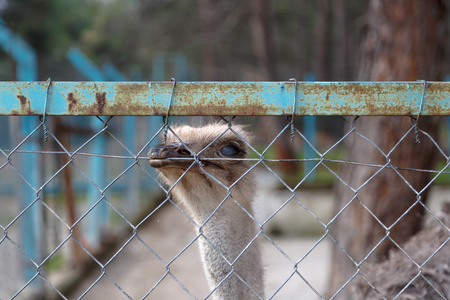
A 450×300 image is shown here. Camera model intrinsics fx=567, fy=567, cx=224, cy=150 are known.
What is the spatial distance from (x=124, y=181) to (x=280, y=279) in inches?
177

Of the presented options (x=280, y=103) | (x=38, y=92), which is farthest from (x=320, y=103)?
(x=38, y=92)

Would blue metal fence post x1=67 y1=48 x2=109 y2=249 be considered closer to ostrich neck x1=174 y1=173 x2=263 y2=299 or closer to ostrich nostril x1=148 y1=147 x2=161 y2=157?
ostrich neck x1=174 y1=173 x2=263 y2=299

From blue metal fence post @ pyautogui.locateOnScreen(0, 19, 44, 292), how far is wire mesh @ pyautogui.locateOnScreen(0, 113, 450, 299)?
0.04 feet

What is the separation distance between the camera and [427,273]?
272cm

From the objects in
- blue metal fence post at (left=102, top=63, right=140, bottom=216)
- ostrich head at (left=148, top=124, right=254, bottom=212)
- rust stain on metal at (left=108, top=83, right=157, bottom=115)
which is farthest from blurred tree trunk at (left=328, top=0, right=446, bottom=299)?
blue metal fence post at (left=102, top=63, right=140, bottom=216)

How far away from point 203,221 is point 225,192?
0.16 m

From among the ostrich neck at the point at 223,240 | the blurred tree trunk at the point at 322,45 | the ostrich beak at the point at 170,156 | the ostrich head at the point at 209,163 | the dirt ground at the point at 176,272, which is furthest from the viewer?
the blurred tree trunk at the point at 322,45

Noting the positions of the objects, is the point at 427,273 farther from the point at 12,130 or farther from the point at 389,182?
the point at 12,130

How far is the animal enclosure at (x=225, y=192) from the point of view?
175 cm

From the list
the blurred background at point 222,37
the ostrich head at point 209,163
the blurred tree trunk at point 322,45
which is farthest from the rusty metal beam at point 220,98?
the blurred tree trunk at point 322,45

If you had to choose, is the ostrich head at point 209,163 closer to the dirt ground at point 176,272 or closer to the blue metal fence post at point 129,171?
the dirt ground at point 176,272

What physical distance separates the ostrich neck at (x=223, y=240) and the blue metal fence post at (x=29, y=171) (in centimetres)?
289

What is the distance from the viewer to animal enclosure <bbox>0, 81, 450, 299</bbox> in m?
1.75

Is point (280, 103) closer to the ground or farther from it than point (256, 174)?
farther from it
